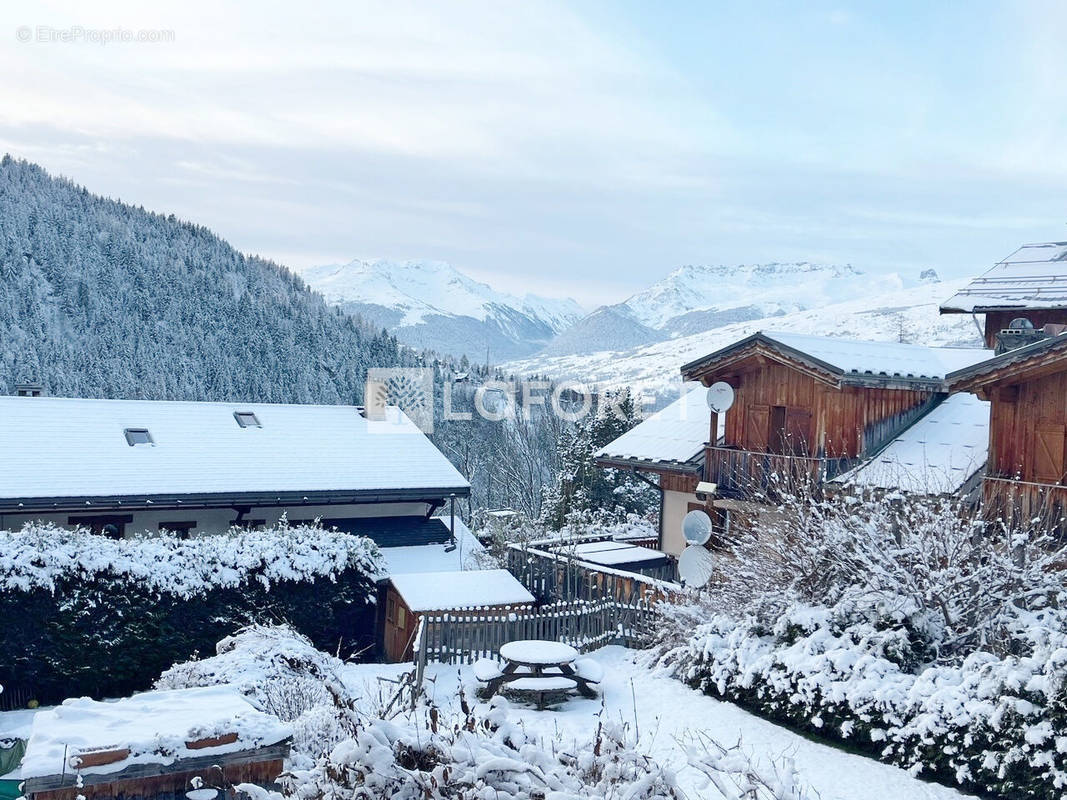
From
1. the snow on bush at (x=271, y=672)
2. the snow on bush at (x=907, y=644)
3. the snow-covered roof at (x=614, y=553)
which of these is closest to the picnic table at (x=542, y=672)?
the snow on bush at (x=907, y=644)

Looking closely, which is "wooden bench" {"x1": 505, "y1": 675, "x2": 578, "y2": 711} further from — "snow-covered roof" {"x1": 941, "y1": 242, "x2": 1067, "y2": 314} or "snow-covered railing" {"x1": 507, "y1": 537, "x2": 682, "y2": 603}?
"snow-covered roof" {"x1": 941, "y1": 242, "x2": 1067, "y2": 314}

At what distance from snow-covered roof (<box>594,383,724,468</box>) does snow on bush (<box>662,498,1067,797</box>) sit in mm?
7551

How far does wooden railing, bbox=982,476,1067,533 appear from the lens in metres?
12.9

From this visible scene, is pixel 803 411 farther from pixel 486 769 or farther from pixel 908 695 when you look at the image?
pixel 486 769

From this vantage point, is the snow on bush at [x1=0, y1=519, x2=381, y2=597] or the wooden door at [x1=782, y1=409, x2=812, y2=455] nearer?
the snow on bush at [x1=0, y1=519, x2=381, y2=597]

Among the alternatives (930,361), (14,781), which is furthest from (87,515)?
(930,361)

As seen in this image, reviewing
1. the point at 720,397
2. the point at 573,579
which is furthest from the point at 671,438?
the point at 573,579

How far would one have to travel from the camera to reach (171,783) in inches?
276

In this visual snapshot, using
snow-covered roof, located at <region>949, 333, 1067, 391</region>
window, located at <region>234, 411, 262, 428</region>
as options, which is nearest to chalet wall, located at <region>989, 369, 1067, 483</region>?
snow-covered roof, located at <region>949, 333, 1067, 391</region>

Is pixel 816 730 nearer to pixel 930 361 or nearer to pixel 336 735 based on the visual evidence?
pixel 336 735

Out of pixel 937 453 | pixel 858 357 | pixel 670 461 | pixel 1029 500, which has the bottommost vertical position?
pixel 1029 500

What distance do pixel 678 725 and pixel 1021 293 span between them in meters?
16.1

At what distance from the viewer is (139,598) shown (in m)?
16.0

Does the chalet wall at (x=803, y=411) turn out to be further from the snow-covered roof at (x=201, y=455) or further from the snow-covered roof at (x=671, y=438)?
the snow-covered roof at (x=201, y=455)
